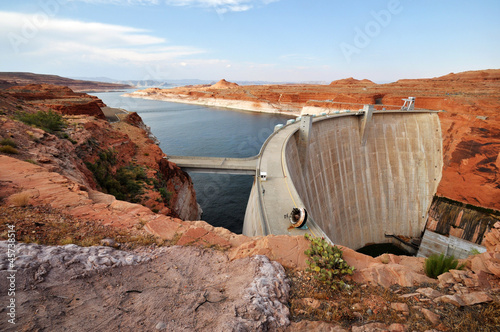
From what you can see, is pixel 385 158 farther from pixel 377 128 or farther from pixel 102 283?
pixel 102 283

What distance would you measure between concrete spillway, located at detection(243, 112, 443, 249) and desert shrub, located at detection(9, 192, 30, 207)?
43.3 feet

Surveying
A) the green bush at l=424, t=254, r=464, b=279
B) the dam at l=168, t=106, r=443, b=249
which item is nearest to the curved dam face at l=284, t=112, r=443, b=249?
the dam at l=168, t=106, r=443, b=249

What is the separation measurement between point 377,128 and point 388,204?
32.0ft

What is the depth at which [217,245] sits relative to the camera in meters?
5.85

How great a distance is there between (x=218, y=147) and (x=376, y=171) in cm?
2487

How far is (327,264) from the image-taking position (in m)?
5.11

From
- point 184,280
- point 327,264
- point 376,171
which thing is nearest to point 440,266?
point 327,264

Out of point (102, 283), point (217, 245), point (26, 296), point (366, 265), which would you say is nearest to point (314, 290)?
point (366, 265)

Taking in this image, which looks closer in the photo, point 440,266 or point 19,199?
point 440,266

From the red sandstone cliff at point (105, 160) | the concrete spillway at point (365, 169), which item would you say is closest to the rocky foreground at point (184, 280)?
the red sandstone cliff at point (105, 160)

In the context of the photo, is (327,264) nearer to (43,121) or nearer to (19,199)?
(19,199)

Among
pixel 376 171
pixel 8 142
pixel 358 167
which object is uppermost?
pixel 8 142

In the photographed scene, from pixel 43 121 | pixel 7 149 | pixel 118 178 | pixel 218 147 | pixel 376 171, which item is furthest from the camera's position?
pixel 218 147

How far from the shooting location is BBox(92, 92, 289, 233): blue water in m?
23.6
